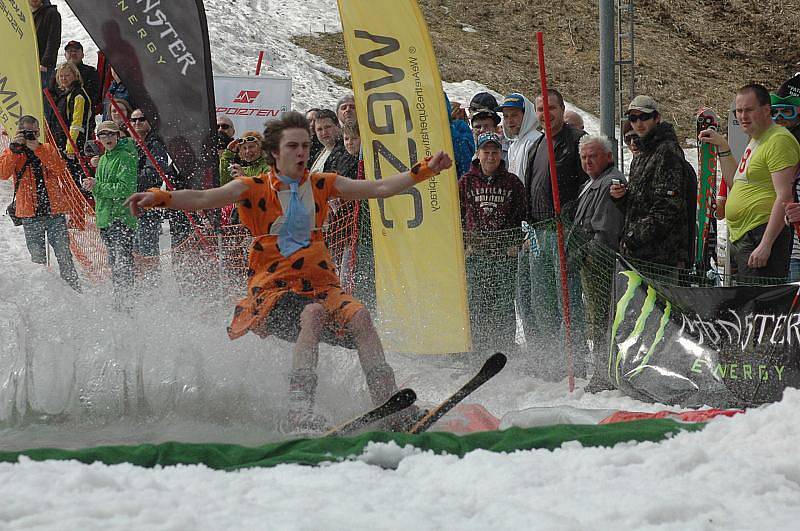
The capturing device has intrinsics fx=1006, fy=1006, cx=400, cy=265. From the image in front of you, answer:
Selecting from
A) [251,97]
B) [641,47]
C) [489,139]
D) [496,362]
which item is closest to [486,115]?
[489,139]

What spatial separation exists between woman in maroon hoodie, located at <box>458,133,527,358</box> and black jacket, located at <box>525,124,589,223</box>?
13cm

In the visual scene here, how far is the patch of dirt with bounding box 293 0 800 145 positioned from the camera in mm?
25781

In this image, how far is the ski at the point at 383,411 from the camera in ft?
16.4

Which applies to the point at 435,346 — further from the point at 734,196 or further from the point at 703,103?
the point at 703,103

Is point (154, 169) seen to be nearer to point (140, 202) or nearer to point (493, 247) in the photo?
point (493, 247)

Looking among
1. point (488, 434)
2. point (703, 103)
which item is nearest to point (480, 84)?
point (703, 103)

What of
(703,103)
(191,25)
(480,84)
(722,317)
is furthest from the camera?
(703,103)

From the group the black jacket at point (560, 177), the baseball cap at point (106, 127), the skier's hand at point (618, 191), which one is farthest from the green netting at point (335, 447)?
the baseball cap at point (106, 127)

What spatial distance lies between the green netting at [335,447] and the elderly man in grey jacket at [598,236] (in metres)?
2.47

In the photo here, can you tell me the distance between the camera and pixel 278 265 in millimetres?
5828

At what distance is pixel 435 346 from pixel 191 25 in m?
3.15

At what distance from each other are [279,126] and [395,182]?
749 millimetres

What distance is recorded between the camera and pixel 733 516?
299 centimetres

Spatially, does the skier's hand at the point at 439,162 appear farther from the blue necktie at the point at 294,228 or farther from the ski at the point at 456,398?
the ski at the point at 456,398
